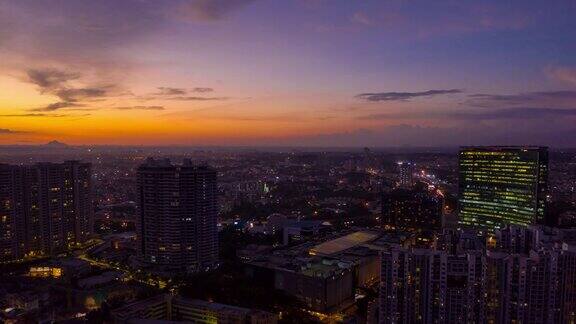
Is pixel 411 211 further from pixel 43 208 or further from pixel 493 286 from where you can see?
pixel 43 208

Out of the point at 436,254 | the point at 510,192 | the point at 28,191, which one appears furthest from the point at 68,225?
the point at 510,192

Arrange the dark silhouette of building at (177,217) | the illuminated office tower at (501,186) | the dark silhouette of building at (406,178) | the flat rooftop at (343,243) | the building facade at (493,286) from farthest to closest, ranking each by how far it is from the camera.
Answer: the dark silhouette of building at (406,178), the illuminated office tower at (501,186), the flat rooftop at (343,243), the dark silhouette of building at (177,217), the building facade at (493,286)

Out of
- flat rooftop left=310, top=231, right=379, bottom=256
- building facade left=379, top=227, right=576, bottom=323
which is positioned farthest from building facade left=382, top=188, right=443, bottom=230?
building facade left=379, top=227, right=576, bottom=323

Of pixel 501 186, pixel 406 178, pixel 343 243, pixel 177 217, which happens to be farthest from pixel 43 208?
pixel 406 178

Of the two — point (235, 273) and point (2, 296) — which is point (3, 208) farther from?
point (235, 273)

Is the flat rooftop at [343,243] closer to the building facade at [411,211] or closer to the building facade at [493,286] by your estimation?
the building facade at [411,211]

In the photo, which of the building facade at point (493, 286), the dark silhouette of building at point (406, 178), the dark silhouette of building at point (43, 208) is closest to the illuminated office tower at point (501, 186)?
the building facade at point (493, 286)
